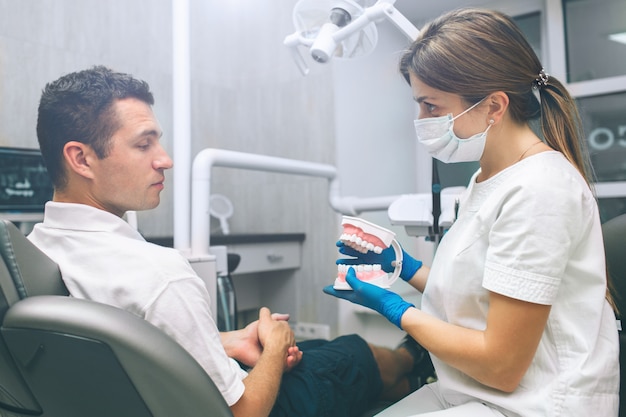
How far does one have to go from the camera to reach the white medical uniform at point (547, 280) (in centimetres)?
85

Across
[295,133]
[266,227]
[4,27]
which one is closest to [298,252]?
[266,227]

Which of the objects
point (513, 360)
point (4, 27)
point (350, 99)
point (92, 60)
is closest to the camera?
point (513, 360)

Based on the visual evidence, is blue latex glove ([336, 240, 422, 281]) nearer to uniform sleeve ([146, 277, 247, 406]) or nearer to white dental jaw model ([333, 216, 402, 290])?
white dental jaw model ([333, 216, 402, 290])

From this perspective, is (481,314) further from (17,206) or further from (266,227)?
(266,227)

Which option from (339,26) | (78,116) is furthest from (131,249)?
(339,26)

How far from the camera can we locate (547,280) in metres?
0.85

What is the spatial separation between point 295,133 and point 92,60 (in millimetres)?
1262

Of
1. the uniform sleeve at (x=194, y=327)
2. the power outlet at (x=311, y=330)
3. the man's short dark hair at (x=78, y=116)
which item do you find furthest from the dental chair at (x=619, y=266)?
the power outlet at (x=311, y=330)

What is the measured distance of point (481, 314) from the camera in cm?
96

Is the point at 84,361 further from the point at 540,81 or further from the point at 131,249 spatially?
the point at 540,81

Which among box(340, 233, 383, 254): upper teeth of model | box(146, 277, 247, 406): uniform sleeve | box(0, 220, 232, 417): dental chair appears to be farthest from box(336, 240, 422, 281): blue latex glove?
box(0, 220, 232, 417): dental chair

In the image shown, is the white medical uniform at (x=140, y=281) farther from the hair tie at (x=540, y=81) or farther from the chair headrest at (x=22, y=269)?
the hair tie at (x=540, y=81)

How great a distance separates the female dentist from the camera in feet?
2.82

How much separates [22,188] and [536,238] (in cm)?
124
